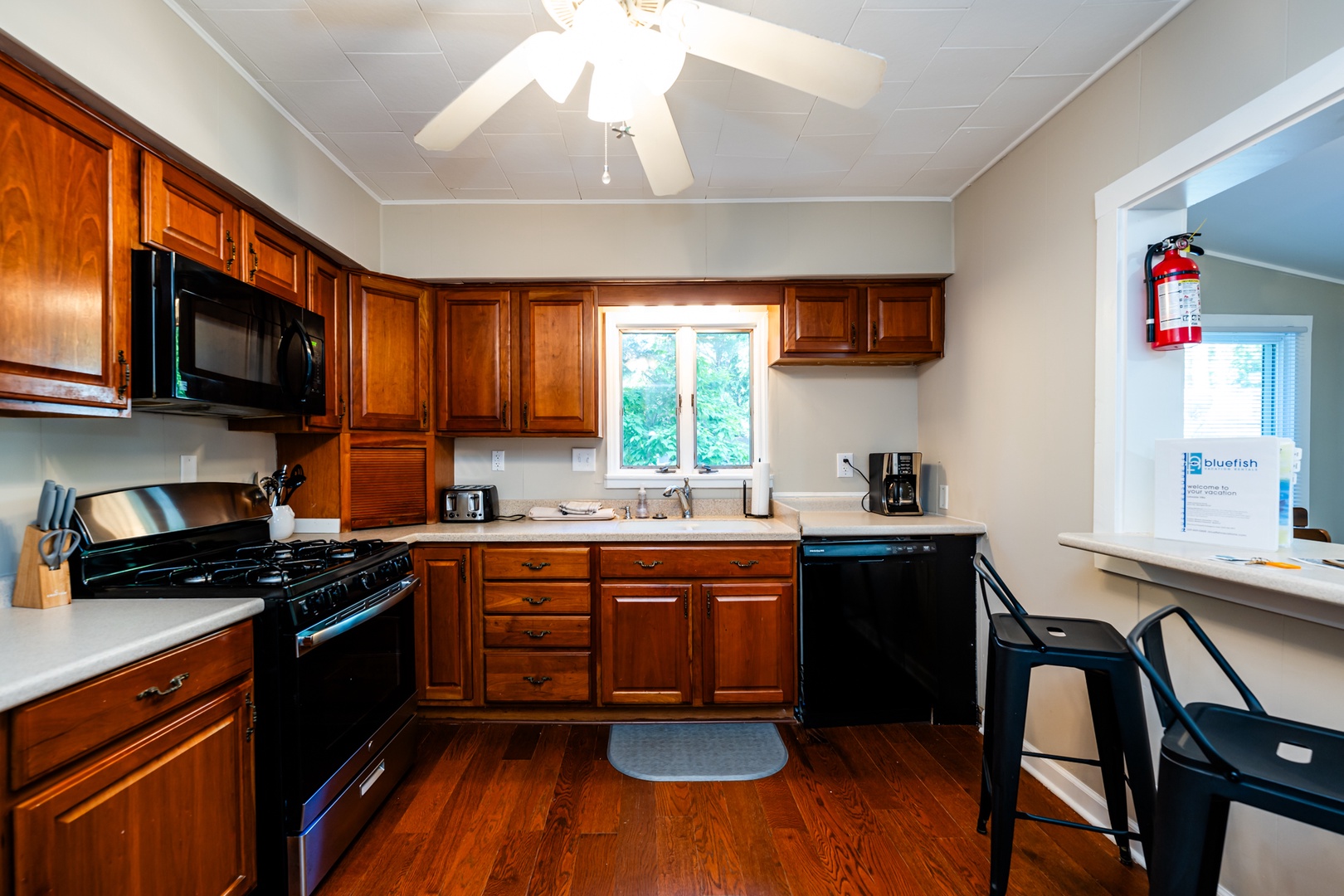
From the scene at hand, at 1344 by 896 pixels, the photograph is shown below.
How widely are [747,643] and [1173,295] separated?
1.96 m

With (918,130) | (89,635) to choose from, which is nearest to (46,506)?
(89,635)

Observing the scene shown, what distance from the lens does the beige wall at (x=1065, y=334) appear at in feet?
4.59

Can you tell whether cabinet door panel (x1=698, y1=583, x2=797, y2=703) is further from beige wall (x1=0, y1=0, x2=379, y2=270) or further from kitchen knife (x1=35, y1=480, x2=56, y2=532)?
beige wall (x1=0, y1=0, x2=379, y2=270)

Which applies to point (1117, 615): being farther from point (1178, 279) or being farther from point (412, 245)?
point (412, 245)

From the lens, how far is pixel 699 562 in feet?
8.59

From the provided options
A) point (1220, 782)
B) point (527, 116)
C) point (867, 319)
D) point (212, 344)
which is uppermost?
point (527, 116)

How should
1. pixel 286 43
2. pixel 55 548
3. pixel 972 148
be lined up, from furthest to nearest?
pixel 972 148, pixel 286 43, pixel 55 548

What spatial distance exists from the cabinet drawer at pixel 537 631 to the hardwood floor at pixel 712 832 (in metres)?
0.42

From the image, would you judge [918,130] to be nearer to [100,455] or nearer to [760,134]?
[760,134]

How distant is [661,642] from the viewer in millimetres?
2621

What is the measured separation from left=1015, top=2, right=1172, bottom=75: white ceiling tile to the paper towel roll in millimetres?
1888

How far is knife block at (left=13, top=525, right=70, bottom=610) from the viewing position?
→ 1.46 meters

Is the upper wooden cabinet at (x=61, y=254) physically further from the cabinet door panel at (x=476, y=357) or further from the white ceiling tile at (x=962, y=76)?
the white ceiling tile at (x=962, y=76)

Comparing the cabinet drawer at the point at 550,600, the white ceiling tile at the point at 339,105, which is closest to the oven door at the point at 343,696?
the cabinet drawer at the point at 550,600
